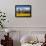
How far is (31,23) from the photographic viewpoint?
4.85m

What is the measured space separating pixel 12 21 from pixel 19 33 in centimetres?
48

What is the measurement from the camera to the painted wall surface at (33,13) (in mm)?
4836

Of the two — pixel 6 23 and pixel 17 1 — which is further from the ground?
pixel 17 1

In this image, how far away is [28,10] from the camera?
483cm

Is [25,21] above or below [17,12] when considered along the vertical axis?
below

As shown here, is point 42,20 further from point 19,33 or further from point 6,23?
point 6,23

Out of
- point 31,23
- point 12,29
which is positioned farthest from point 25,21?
point 12,29

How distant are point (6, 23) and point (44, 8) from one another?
4.61ft

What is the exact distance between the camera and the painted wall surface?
484cm

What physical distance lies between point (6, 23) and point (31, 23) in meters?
0.86

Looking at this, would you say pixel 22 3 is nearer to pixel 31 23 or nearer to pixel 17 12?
pixel 17 12

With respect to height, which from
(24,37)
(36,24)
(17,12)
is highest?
(17,12)

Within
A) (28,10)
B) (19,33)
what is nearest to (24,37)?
(19,33)

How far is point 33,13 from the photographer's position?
15.9ft
